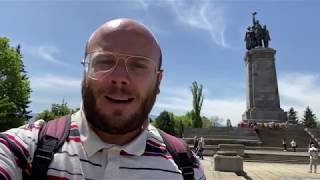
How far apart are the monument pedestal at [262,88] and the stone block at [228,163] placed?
2761 centimetres

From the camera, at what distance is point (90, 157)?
1480 millimetres

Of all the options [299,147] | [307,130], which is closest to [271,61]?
[307,130]

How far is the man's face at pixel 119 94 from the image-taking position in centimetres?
149

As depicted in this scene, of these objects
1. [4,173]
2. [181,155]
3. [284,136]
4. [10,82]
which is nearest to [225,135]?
[284,136]

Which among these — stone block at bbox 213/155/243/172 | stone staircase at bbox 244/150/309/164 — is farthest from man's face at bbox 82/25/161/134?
stone staircase at bbox 244/150/309/164

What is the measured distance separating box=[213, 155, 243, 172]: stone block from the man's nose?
1395 centimetres

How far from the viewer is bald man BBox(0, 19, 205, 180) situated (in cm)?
144

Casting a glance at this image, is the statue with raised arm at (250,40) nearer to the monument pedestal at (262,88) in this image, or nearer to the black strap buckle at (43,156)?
the monument pedestal at (262,88)

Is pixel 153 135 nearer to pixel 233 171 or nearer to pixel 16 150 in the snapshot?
pixel 16 150

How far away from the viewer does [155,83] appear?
65.3 inches

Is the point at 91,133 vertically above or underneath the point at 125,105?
underneath

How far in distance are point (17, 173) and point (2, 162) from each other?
0.07 meters

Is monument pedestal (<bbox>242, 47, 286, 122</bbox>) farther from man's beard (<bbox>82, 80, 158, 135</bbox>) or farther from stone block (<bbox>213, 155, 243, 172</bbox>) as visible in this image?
man's beard (<bbox>82, 80, 158, 135</bbox>)

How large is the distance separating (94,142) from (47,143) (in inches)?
7.1
